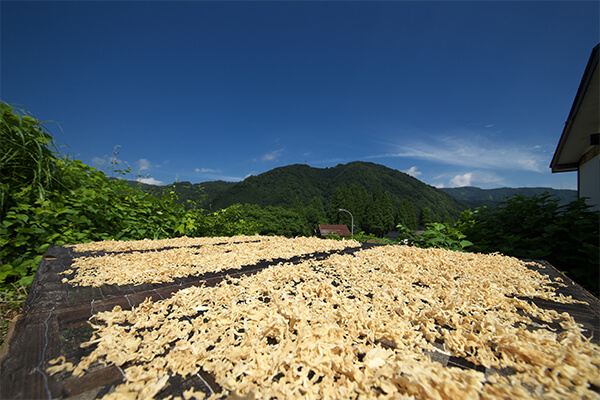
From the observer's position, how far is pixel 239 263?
2301 mm

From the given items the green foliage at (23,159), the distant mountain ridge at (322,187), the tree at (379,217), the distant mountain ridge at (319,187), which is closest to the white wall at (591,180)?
the green foliage at (23,159)

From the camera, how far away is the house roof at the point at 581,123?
358 centimetres

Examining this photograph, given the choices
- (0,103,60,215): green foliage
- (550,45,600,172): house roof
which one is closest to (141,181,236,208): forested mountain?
(0,103,60,215): green foliage

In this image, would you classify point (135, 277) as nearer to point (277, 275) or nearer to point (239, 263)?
point (239, 263)

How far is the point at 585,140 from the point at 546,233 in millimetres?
3659

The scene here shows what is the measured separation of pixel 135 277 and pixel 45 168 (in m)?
2.72

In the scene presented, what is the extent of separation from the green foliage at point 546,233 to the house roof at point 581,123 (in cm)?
177

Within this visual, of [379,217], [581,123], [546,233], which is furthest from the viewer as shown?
[379,217]

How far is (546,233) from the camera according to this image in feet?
11.5

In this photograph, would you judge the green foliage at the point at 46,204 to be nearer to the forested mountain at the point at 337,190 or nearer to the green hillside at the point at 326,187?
the forested mountain at the point at 337,190

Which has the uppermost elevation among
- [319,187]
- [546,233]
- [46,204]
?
[319,187]

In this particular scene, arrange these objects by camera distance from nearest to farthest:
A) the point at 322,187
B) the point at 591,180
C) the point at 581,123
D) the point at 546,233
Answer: the point at 546,233
the point at 581,123
the point at 591,180
the point at 322,187

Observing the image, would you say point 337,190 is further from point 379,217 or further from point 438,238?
point 438,238

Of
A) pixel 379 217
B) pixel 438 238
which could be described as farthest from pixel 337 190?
pixel 438 238
